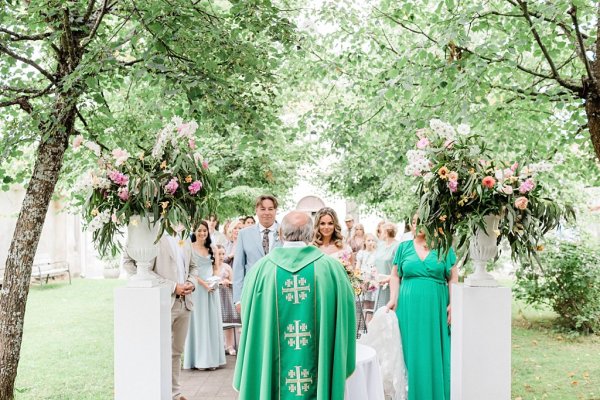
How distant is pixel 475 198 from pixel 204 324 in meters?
5.07

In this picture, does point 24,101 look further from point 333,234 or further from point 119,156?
point 333,234

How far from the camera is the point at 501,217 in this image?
472cm

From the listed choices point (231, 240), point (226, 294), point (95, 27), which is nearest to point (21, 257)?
point (95, 27)

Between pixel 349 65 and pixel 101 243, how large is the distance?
21.2 feet

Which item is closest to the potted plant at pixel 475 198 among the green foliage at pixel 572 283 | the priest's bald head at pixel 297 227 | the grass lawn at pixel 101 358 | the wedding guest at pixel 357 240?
the priest's bald head at pixel 297 227

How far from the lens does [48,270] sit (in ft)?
76.5

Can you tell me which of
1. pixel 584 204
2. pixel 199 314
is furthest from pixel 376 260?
pixel 584 204

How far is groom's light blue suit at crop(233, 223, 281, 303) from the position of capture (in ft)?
23.4

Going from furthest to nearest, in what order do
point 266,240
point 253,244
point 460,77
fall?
point 266,240 < point 253,244 < point 460,77

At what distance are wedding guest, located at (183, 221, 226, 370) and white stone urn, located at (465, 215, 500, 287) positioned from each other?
4.30 metres

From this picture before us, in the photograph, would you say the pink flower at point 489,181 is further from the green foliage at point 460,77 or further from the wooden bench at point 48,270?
the wooden bench at point 48,270

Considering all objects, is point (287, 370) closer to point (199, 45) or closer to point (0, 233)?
point (199, 45)

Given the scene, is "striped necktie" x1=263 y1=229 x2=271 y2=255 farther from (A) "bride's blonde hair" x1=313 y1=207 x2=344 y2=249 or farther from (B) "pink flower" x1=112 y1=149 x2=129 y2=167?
(B) "pink flower" x1=112 y1=149 x2=129 y2=167

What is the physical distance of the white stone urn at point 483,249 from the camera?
4.84 meters
